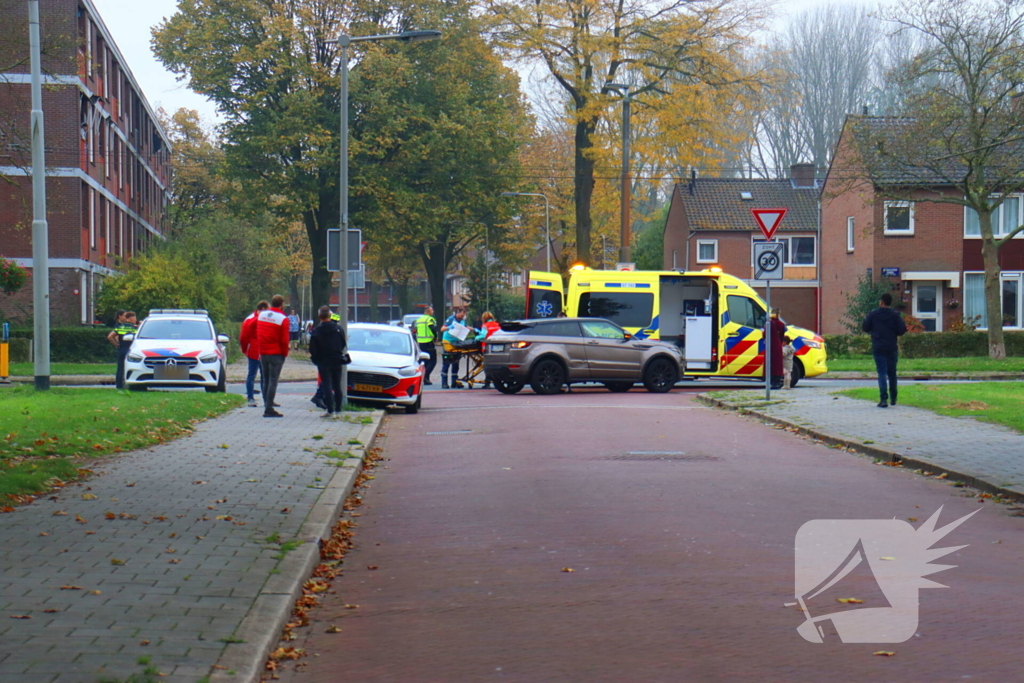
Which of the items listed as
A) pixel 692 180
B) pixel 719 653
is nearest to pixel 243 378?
pixel 719 653

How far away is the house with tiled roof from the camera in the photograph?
191 feet

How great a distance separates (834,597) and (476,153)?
39.8 m

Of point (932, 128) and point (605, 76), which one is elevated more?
point (605, 76)

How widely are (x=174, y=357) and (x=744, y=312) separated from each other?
12.3 m

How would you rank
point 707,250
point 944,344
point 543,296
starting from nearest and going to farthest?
point 543,296
point 944,344
point 707,250

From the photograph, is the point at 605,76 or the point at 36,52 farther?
the point at 605,76

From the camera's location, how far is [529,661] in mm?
5145

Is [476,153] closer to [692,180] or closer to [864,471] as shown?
[692,180]

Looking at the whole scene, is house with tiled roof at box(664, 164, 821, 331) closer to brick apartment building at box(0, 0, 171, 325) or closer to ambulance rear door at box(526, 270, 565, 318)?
brick apartment building at box(0, 0, 171, 325)

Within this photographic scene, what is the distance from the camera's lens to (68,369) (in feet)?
105

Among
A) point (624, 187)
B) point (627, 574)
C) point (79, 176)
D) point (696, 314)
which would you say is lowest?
point (627, 574)

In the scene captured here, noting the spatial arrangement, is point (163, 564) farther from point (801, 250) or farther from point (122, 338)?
point (801, 250)

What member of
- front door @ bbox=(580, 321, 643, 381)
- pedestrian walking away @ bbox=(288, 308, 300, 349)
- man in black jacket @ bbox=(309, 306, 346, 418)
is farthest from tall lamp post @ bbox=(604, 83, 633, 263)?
man in black jacket @ bbox=(309, 306, 346, 418)

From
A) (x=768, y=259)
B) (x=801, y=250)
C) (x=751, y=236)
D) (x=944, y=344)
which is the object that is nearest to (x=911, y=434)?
(x=768, y=259)
